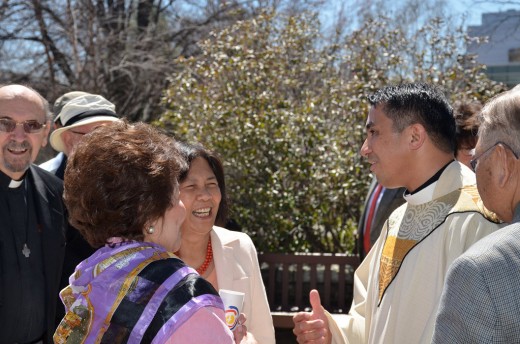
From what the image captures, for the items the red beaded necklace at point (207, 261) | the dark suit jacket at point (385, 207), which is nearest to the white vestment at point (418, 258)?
the red beaded necklace at point (207, 261)

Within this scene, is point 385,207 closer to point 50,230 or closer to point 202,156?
point 202,156

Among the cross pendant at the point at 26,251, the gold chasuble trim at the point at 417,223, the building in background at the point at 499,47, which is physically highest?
the building in background at the point at 499,47

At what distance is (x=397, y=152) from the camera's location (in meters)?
3.25

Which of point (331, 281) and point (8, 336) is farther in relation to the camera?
point (331, 281)

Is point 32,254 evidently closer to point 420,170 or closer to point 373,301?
point 373,301

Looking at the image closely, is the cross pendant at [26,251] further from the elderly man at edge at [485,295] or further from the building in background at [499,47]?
the building in background at [499,47]

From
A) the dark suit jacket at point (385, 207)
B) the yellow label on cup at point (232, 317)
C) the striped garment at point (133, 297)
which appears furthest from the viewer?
the dark suit jacket at point (385, 207)

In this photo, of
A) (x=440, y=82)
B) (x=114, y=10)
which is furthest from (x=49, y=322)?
(x=114, y=10)

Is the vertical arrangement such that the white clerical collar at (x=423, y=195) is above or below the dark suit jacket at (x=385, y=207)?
above

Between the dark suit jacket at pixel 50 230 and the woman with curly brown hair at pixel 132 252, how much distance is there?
54.6 inches

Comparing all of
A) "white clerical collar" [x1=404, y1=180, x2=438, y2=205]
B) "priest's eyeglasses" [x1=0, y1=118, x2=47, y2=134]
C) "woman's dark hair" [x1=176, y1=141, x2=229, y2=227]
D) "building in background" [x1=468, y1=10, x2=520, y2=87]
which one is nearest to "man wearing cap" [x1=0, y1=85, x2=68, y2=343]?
"priest's eyeglasses" [x1=0, y1=118, x2=47, y2=134]

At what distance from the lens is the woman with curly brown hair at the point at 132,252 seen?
2.07 metres

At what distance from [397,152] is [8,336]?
198 centimetres

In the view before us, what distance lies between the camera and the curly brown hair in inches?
88.5
